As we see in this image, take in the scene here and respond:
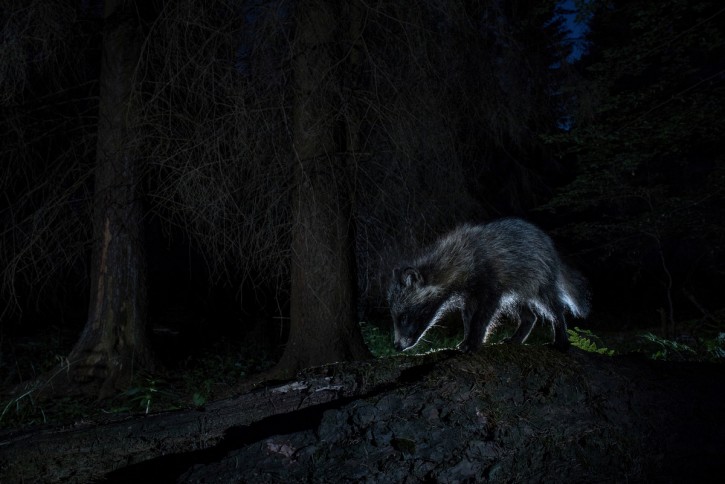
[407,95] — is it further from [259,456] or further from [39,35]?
[259,456]

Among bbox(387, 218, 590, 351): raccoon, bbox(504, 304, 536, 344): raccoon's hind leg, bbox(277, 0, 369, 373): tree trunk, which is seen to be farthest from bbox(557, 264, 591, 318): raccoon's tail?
bbox(277, 0, 369, 373): tree trunk

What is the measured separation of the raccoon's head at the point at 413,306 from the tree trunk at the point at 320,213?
1049 millimetres

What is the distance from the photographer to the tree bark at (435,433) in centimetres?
240

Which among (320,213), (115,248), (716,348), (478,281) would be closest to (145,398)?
(115,248)

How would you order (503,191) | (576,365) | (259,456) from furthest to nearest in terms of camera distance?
(503,191) → (576,365) → (259,456)

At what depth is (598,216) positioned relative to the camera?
20812 millimetres

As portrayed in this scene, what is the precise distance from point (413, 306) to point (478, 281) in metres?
0.68

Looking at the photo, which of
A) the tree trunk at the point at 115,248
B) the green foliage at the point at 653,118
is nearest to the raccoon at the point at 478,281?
the tree trunk at the point at 115,248

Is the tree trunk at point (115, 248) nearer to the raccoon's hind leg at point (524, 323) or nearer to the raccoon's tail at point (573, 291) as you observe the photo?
the raccoon's hind leg at point (524, 323)

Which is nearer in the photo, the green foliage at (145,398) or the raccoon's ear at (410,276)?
the raccoon's ear at (410,276)

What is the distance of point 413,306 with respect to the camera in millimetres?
4809

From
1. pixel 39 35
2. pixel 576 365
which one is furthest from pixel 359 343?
pixel 39 35

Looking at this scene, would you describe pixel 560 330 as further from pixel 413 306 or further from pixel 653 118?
pixel 653 118

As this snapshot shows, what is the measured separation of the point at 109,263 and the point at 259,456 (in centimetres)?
518
